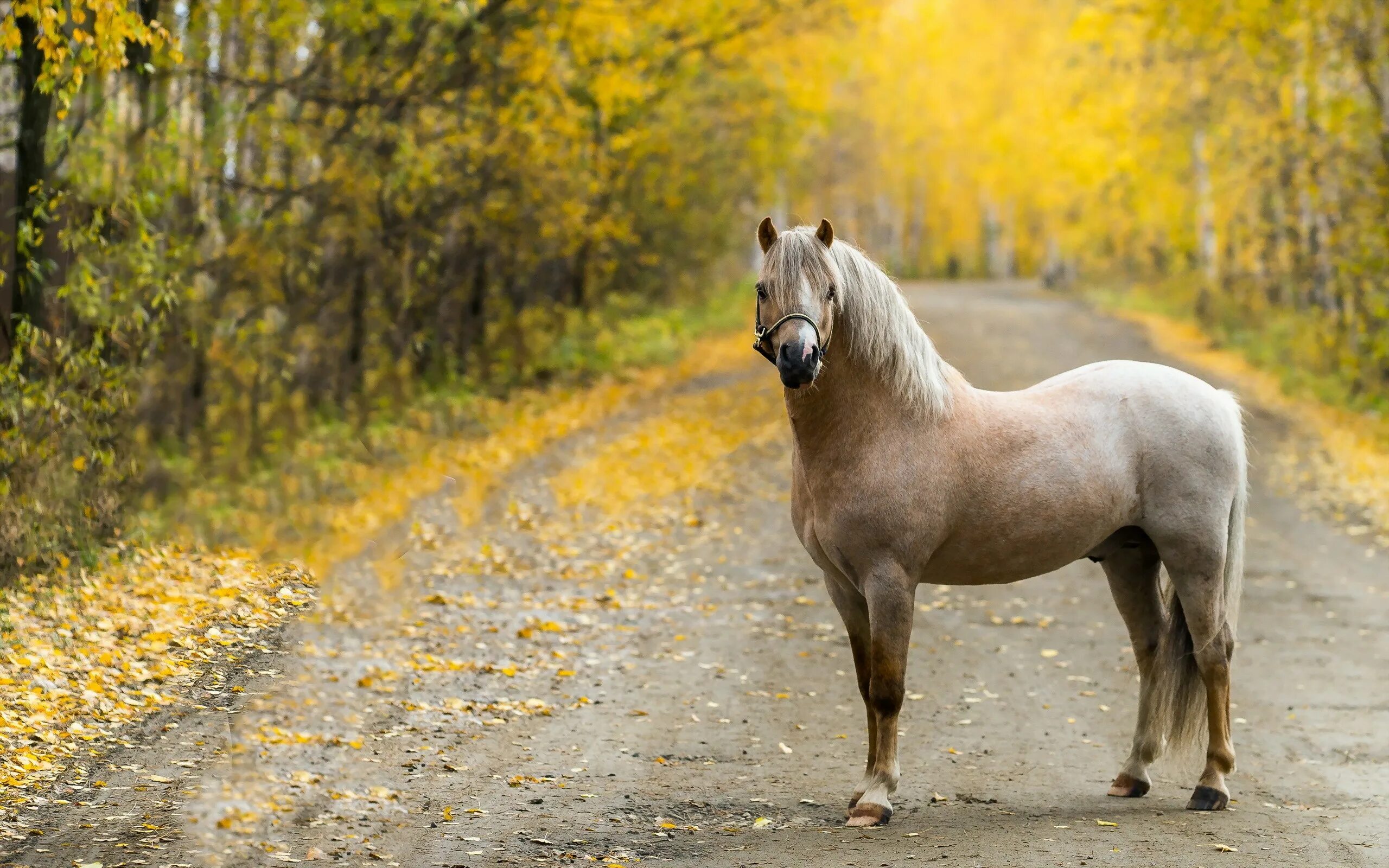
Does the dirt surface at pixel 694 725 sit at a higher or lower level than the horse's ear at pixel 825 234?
lower

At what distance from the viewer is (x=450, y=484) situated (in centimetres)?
1295

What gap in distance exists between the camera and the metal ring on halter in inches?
193

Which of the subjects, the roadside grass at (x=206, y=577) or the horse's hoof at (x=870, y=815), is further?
the roadside grass at (x=206, y=577)

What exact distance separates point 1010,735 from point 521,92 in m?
10.6

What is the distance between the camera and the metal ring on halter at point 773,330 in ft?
16.1

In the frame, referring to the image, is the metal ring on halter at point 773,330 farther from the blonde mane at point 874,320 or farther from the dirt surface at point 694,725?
the dirt surface at point 694,725

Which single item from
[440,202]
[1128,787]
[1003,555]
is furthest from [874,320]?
[440,202]

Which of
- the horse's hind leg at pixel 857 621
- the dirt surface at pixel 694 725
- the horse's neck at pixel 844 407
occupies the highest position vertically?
the horse's neck at pixel 844 407

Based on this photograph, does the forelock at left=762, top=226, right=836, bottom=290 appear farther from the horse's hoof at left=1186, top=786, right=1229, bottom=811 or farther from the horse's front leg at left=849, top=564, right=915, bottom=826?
the horse's hoof at left=1186, top=786, right=1229, bottom=811

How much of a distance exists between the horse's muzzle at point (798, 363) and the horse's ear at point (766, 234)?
0.47 meters

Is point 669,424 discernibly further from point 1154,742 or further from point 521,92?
point 1154,742

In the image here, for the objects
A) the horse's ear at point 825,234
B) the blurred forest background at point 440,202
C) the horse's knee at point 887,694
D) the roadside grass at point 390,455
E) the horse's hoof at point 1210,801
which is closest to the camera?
the horse's ear at point 825,234

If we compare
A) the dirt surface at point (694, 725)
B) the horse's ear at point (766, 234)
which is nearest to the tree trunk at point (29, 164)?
the dirt surface at point (694, 725)

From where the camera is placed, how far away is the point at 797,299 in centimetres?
493
